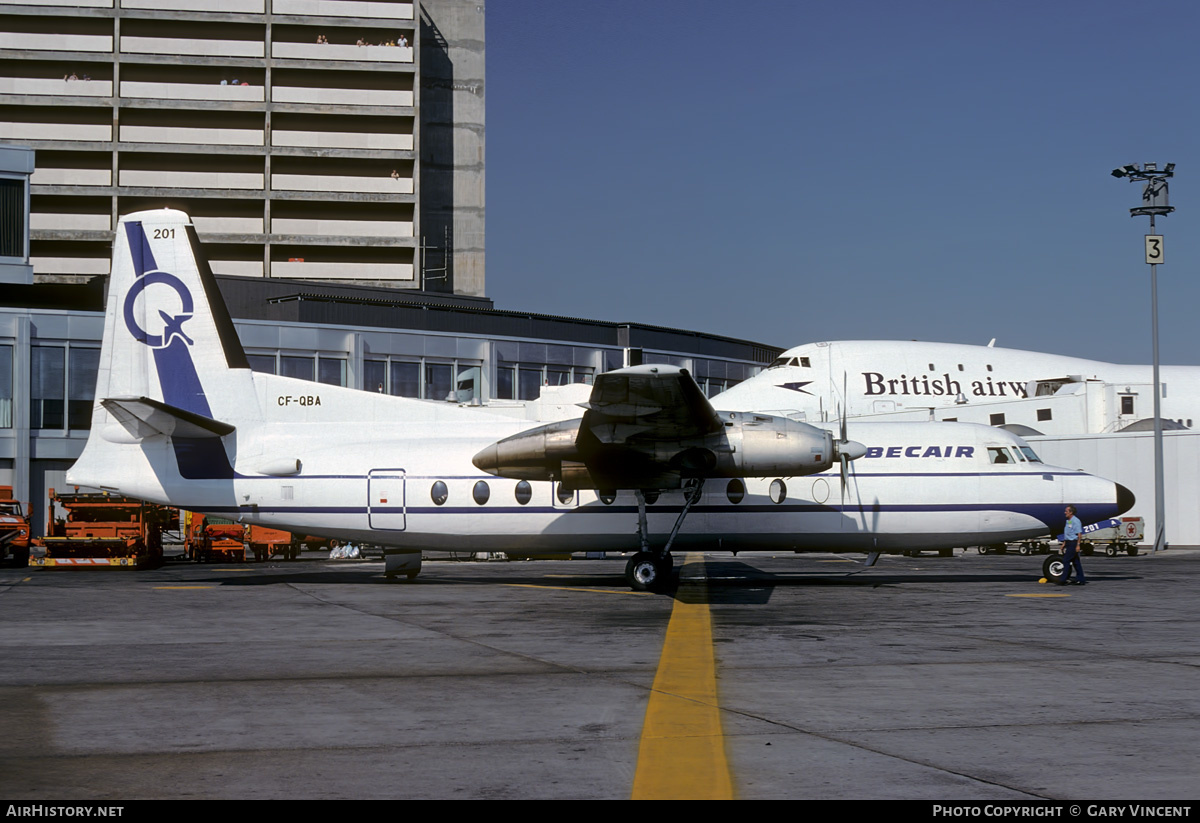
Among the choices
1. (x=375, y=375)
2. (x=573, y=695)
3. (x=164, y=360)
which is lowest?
(x=573, y=695)

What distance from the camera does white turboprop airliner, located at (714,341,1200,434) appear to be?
33.4 meters

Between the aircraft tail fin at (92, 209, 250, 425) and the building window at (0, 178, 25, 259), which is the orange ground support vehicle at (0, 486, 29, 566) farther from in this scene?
the building window at (0, 178, 25, 259)

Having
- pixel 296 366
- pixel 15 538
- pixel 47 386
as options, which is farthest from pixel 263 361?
pixel 15 538

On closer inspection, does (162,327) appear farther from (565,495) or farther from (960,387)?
(960,387)

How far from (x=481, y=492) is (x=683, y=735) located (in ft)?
48.2

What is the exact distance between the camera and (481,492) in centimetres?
2261

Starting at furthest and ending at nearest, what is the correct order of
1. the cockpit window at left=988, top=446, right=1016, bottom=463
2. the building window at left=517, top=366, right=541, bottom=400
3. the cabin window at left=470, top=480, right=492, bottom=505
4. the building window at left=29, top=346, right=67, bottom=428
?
1. the building window at left=517, top=366, right=541, bottom=400
2. the building window at left=29, top=346, right=67, bottom=428
3. the cockpit window at left=988, top=446, right=1016, bottom=463
4. the cabin window at left=470, top=480, right=492, bottom=505

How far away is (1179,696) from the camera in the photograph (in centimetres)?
979

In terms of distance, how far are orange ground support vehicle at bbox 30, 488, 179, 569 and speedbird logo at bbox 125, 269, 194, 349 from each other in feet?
28.8

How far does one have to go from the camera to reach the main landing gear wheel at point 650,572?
2166cm

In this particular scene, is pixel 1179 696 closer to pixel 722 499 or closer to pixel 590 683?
pixel 590 683


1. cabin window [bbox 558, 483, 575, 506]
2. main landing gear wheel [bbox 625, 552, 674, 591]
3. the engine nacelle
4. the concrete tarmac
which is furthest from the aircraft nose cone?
cabin window [bbox 558, 483, 575, 506]

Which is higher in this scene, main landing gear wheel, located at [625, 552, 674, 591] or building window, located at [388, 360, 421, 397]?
building window, located at [388, 360, 421, 397]

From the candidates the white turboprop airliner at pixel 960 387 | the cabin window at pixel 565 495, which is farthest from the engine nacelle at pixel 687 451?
the white turboprop airliner at pixel 960 387
